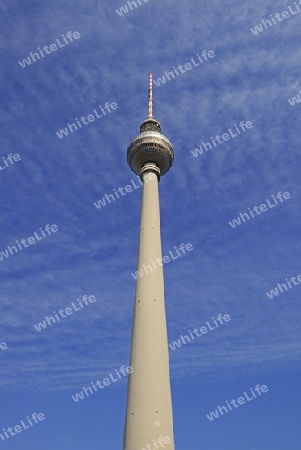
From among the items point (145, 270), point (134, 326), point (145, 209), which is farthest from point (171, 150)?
point (134, 326)

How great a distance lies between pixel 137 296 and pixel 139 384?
31.8 ft

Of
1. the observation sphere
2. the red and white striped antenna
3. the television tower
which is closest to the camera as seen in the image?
the television tower

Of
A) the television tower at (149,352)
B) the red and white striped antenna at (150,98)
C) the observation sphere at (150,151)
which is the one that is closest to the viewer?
the television tower at (149,352)

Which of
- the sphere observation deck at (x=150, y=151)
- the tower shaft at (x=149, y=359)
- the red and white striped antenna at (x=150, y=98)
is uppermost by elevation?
the red and white striped antenna at (x=150, y=98)

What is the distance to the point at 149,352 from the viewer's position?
35.5 meters

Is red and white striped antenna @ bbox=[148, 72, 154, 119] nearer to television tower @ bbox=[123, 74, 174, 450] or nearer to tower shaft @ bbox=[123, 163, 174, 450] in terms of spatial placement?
television tower @ bbox=[123, 74, 174, 450]

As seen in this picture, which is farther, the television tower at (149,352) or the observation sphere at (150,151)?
the observation sphere at (150,151)

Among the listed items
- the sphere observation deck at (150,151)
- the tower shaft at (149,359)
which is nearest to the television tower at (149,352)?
the tower shaft at (149,359)

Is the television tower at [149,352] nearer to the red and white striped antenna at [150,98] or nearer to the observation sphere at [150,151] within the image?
the observation sphere at [150,151]

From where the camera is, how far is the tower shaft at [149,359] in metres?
31.5

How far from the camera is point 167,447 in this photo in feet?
103

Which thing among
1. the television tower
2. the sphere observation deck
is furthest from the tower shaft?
the sphere observation deck

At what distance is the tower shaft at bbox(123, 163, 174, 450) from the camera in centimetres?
3152

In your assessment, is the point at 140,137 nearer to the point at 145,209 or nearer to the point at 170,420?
the point at 145,209
